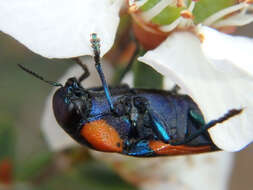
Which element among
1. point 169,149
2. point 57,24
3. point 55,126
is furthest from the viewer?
point 55,126

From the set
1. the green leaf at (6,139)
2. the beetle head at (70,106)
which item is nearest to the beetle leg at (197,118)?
the beetle head at (70,106)

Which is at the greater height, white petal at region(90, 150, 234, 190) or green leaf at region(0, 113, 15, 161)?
green leaf at region(0, 113, 15, 161)

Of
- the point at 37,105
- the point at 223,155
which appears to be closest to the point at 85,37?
the point at 223,155

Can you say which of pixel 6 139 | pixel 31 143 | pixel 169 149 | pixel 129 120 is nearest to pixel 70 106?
pixel 129 120

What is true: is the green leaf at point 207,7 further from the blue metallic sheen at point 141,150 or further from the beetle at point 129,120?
the blue metallic sheen at point 141,150

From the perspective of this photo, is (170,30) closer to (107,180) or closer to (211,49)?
(211,49)

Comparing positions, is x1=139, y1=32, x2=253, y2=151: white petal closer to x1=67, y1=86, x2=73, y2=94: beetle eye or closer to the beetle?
the beetle

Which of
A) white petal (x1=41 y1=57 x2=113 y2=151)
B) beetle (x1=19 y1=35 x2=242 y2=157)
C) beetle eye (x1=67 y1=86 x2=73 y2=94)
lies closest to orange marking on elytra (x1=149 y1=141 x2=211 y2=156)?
beetle (x1=19 y1=35 x2=242 y2=157)

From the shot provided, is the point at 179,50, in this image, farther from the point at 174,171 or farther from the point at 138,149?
the point at 174,171
